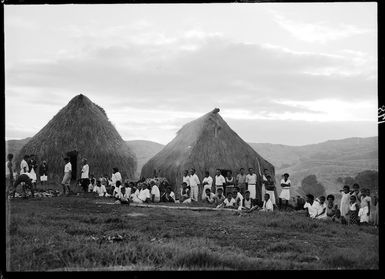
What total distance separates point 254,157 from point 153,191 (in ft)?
12.3

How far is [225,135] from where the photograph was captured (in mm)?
15906

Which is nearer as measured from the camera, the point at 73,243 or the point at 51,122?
the point at 73,243

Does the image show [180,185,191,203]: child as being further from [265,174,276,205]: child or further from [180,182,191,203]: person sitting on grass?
[265,174,276,205]: child

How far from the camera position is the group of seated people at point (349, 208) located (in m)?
10.7

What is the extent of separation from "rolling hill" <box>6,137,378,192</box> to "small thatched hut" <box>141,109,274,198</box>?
140 cm

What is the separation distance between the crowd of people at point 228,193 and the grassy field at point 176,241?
0.69 meters

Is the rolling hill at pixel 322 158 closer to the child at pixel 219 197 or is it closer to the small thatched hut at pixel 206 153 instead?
the small thatched hut at pixel 206 153

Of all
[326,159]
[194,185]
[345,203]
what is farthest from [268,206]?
[326,159]

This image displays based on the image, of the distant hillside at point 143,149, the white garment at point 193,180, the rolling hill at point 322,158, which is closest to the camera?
the white garment at point 193,180

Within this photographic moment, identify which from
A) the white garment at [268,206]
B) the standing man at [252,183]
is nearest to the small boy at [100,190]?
the standing man at [252,183]

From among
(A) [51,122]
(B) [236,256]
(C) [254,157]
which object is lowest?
(B) [236,256]

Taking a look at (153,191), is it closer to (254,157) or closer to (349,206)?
(254,157)

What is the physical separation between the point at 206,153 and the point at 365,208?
5672 mm

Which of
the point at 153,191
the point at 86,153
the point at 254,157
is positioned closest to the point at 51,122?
the point at 86,153
